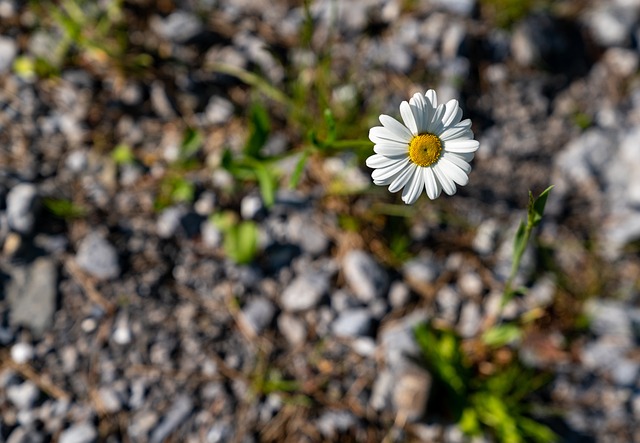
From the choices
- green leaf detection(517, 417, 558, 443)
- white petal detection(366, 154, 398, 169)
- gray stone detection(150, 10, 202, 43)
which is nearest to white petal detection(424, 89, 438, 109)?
white petal detection(366, 154, 398, 169)

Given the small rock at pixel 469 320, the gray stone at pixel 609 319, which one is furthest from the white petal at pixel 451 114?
the gray stone at pixel 609 319

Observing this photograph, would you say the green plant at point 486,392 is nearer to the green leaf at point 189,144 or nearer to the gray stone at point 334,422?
the gray stone at point 334,422

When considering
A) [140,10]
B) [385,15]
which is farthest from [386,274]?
[140,10]

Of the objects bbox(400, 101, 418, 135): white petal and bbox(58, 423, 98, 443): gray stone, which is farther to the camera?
bbox(58, 423, 98, 443): gray stone

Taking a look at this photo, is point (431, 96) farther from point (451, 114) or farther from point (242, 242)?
point (242, 242)

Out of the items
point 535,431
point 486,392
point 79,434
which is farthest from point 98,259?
point 535,431

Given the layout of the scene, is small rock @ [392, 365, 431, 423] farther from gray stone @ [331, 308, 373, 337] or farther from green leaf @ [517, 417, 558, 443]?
green leaf @ [517, 417, 558, 443]
